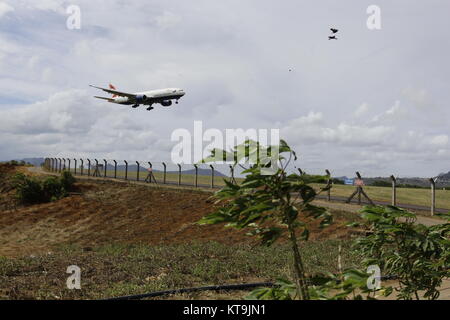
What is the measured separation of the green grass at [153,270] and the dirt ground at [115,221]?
14.4 feet

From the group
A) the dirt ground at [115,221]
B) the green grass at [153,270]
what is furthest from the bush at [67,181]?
the green grass at [153,270]

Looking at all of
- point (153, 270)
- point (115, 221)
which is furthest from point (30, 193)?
point (153, 270)

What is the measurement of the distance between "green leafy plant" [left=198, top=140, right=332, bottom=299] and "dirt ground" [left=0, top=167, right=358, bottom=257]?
13.5 metres

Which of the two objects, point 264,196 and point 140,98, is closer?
point 264,196

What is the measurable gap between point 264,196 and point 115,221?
22.5 m

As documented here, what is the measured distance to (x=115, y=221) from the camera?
24.1 metres

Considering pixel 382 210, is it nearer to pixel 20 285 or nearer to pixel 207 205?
pixel 20 285

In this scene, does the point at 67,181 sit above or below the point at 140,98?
below

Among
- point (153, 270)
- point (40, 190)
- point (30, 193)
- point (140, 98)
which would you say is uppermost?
point (140, 98)

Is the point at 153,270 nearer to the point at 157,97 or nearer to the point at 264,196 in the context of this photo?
the point at 264,196

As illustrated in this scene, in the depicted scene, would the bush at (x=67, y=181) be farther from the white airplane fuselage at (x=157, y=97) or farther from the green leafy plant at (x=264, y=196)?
the green leafy plant at (x=264, y=196)

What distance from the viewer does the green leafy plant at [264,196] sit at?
2418 millimetres

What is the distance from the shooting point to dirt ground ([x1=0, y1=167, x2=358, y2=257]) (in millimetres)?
18067
